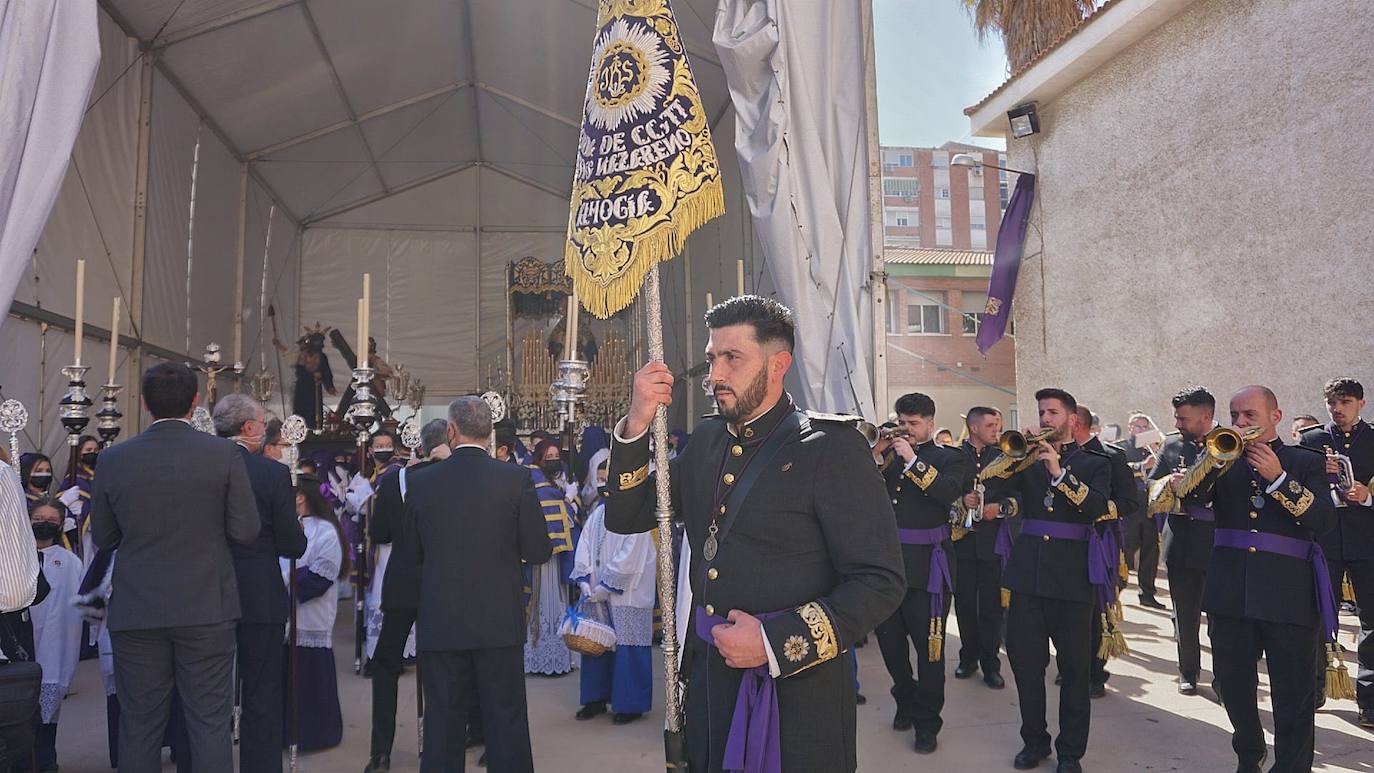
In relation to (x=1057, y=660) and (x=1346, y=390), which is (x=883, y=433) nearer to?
(x=1057, y=660)

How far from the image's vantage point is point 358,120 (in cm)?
1630

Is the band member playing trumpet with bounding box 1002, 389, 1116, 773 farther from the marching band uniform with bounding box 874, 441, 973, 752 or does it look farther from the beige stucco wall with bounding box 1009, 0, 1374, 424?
the beige stucco wall with bounding box 1009, 0, 1374, 424

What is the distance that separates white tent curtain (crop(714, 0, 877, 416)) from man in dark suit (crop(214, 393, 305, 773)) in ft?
10.7

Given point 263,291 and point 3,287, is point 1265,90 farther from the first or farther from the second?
point 263,291

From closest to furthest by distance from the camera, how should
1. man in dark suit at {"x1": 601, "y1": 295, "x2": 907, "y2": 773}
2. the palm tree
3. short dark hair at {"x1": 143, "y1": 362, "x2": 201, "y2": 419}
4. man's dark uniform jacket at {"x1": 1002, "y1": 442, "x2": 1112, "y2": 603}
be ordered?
man in dark suit at {"x1": 601, "y1": 295, "x2": 907, "y2": 773} → short dark hair at {"x1": 143, "y1": 362, "x2": 201, "y2": 419} → man's dark uniform jacket at {"x1": 1002, "y1": 442, "x2": 1112, "y2": 603} → the palm tree

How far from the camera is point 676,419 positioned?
1559 centimetres

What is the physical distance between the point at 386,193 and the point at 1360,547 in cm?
1797

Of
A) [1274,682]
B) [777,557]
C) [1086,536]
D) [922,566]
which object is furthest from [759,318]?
[922,566]

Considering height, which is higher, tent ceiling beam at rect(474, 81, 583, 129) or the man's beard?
tent ceiling beam at rect(474, 81, 583, 129)

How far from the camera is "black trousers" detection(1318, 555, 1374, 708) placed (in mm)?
5949

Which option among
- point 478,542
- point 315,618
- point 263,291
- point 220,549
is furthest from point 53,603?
point 263,291

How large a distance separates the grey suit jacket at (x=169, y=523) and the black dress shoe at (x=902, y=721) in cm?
382

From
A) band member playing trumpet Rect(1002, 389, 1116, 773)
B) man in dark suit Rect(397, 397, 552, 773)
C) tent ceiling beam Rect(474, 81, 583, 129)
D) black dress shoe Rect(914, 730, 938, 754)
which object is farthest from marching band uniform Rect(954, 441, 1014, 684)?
tent ceiling beam Rect(474, 81, 583, 129)

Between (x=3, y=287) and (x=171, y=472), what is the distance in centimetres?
204
